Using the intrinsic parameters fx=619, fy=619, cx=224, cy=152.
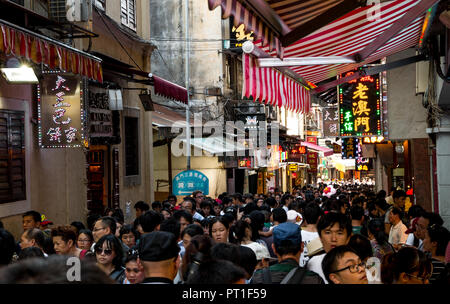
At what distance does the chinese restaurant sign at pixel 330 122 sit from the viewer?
93.0 feet

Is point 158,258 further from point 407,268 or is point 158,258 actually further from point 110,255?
point 407,268

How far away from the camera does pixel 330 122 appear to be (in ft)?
95.2

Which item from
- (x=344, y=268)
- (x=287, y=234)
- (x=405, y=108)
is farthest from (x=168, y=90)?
(x=344, y=268)

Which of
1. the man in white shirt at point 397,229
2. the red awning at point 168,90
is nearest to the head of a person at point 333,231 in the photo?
the man in white shirt at point 397,229

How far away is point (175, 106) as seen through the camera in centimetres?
3027

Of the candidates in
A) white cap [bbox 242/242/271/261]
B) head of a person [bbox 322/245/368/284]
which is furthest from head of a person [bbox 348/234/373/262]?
head of a person [bbox 322/245/368/284]

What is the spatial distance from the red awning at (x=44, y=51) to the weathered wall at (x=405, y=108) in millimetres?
7744

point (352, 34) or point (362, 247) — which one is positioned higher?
point (352, 34)

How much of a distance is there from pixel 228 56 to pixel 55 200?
21909mm

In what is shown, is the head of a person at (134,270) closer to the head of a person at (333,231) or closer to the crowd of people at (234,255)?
the crowd of people at (234,255)

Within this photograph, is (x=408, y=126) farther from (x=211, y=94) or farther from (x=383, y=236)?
(x=211, y=94)

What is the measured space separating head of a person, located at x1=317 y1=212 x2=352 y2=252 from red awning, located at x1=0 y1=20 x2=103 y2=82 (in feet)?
15.3

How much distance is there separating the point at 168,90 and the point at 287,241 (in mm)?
10586
